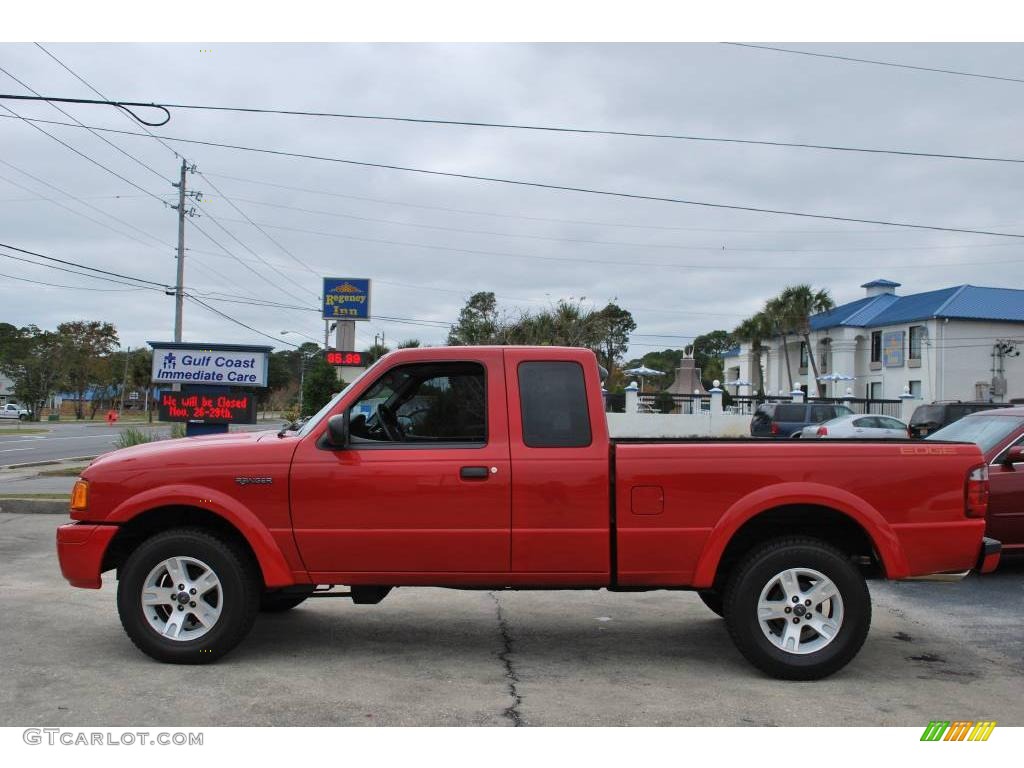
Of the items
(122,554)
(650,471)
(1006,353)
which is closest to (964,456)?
(650,471)

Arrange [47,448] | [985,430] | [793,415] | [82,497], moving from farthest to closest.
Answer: [47,448]
[793,415]
[985,430]
[82,497]

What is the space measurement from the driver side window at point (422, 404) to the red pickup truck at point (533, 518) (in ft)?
0.29

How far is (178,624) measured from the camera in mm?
5207

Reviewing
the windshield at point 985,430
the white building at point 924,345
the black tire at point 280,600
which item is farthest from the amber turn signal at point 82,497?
the white building at point 924,345

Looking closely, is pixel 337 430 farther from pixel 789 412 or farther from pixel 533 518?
pixel 789 412

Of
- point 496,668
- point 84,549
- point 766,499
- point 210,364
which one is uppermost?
point 210,364

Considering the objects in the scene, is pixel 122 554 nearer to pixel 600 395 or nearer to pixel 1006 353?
pixel 600 395

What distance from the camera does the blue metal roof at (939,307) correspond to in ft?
156

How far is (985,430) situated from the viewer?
8859 mm

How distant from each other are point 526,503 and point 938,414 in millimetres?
18557

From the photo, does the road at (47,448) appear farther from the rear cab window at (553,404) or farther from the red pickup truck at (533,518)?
the rear cab window at (553,404)

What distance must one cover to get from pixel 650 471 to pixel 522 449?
30.3 inches

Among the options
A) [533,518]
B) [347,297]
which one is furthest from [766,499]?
[347,297]

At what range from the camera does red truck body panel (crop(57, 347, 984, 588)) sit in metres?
5.13
